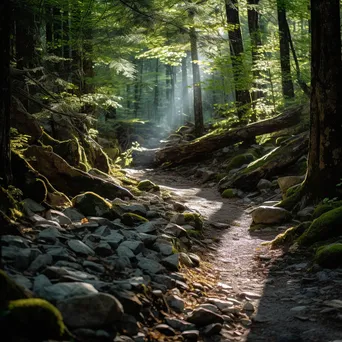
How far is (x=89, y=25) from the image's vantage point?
32.8 feet

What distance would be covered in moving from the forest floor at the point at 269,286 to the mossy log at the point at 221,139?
6191 millimetres

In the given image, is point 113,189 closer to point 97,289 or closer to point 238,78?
point 97,289

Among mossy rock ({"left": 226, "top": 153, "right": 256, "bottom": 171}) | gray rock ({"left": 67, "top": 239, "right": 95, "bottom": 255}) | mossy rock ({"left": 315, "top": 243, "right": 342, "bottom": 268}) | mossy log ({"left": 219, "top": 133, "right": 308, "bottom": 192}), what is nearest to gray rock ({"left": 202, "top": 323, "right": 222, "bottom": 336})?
gray rock ({"left": 67, "top": 239, "right": 95, "bottom": 255})

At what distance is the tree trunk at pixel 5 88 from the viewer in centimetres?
479

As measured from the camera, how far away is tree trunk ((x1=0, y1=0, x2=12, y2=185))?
4793 millimetres

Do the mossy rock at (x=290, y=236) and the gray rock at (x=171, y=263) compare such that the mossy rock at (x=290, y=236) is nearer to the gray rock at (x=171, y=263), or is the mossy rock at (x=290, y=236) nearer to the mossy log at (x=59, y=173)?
the gray rock at (x=171, y=263)

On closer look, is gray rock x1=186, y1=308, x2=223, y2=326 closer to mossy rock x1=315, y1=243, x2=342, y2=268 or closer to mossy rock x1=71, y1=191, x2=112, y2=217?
mossy rock x1=315, y1=243, x2=342, y2=268

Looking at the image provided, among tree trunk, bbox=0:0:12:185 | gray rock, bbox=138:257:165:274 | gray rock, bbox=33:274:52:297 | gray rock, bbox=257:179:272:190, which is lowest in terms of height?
gray rock, bbox=257:179:272:190

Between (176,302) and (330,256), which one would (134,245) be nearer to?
(176,302)

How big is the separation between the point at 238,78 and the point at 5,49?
12.3 metres

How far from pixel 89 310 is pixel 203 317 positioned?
4.24ft

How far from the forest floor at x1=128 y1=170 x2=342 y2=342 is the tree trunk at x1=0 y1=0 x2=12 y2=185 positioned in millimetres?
3073

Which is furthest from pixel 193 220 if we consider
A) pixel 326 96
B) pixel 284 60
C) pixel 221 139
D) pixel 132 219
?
pixel 284 60

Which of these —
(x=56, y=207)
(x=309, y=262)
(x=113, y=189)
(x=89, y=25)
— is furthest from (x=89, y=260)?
(x=89, y=25)
